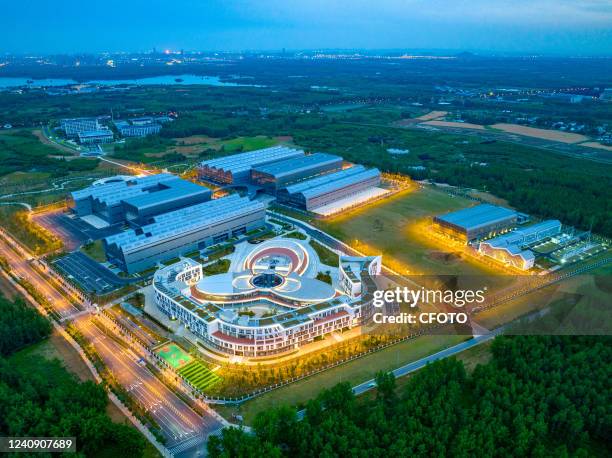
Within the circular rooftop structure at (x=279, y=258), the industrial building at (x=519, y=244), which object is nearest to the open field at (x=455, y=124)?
the industrial building at (x=519, y=244)

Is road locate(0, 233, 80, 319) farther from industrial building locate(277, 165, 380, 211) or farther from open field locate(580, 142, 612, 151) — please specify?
open field locate(580, 142, 612, 151)

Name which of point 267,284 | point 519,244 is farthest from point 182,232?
point 519,244

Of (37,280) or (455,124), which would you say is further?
(455,124)

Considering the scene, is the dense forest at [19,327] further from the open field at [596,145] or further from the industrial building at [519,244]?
Answer: the open field at [596,145]

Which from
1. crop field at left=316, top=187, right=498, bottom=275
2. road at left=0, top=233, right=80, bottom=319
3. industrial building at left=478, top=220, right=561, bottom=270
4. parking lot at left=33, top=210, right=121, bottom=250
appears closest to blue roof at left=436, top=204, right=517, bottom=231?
industrial building at left=478, top=220, right=561, bottom=270

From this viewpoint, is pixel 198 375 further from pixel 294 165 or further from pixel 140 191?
pixel 294 165

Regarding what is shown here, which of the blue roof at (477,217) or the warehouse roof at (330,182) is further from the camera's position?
the warehouse roof at (330,182)
